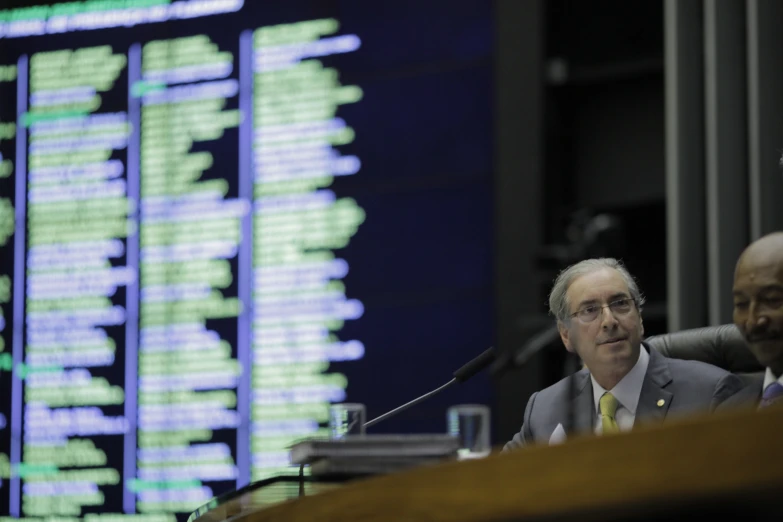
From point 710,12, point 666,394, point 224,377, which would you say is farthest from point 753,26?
point 224,377

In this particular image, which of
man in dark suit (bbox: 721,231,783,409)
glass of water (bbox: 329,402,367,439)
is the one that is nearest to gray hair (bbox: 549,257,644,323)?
man in dark suit (bbox: 721,231,783,409)

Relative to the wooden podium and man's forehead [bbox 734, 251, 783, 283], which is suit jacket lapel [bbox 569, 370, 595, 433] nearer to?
man's forehead [bbox 734, 251, 783, 283]

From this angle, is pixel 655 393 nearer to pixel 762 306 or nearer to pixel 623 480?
pixel 762 306

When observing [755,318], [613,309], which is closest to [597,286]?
[613,309]

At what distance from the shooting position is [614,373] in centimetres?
220

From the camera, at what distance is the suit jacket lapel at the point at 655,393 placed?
2127 mm

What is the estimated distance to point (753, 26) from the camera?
3578 mm

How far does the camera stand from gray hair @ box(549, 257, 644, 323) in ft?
7.38

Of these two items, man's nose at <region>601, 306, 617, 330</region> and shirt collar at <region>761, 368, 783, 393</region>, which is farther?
man's nose at <region>601, 306, 617, 330</region>

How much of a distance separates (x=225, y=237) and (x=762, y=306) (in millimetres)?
2582

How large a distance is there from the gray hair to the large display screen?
1569 millimetres

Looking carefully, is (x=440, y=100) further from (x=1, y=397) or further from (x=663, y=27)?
(x=1, y=397)

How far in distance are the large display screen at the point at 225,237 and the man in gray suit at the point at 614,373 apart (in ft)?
5.36

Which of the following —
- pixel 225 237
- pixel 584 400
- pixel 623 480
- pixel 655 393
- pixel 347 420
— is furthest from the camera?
pixel 225 237
